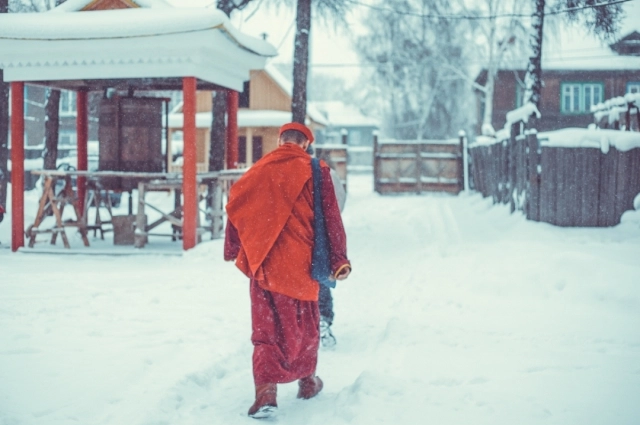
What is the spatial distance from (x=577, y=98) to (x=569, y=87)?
628 mm

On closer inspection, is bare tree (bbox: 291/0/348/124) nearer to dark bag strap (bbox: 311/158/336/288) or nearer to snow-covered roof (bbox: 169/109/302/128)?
dark bag strap (bbox: 311/158/336/288)

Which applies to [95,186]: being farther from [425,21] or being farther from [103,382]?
[425,21]

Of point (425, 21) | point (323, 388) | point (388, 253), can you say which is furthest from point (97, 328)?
point (425, 21)

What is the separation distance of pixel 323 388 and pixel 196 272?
14.8 feet

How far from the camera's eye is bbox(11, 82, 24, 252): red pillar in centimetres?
1050

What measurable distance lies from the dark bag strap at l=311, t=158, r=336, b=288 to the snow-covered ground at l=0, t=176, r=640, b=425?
85cm

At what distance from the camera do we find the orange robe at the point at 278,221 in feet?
13.2

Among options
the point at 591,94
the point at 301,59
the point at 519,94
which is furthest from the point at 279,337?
the point at 519,94

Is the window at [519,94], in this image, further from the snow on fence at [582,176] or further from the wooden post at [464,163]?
the snow on fence at [582,176]

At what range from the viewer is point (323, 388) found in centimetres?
461

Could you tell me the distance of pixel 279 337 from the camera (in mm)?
4102

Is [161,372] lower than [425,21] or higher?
lower

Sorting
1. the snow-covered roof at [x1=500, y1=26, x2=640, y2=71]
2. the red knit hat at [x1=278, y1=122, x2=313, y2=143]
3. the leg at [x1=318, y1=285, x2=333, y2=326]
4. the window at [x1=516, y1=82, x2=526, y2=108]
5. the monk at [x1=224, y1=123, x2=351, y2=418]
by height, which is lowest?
the leg at [x1=318, y1=285, x2=333, y2=326]

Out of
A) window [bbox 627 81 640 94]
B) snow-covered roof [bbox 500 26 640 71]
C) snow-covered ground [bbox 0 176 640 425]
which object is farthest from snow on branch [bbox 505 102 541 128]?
window [bbox 627 81 640 94]
